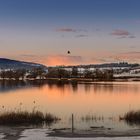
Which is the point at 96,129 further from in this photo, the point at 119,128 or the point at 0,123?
the point at 0,123

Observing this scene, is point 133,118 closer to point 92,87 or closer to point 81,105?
point 81,105

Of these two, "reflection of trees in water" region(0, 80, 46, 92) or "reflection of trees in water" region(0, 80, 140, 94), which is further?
"reflection of trees in water" region(0, 80, 46, 92)

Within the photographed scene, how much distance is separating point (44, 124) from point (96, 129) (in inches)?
174

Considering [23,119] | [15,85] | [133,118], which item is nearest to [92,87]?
[15,85]

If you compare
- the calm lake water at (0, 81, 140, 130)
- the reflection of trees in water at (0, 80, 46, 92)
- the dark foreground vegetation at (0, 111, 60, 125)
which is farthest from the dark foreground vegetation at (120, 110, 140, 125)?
the reflection of trees in water at (0, 80, 46, 92)

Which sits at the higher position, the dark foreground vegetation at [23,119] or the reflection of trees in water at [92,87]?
the reflection of trees in water at [92,87]

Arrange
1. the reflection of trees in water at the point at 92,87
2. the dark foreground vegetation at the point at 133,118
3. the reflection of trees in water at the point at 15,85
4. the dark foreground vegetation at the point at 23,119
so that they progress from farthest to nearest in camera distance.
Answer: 1. the reflection of trees in water at the point at 15,85
2. the reflection of trees in water at the point at 92,87
3. the dark foreground vegetation at the point at 133,118
4. the dark foreground vegetation at the point at 23,119

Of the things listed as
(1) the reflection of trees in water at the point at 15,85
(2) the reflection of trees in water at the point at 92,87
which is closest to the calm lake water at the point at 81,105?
(2) the reflection of trees in water at the point at 92,87

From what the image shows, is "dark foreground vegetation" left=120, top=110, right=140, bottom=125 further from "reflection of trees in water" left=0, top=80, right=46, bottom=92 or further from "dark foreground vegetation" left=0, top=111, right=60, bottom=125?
"reflection of trees in water" left=0, top=80, right=46, bottom=92

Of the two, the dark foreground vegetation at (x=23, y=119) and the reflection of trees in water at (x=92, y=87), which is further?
the reflection of trees in water at (x=92, y=87)

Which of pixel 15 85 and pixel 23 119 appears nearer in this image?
pixel 23 119

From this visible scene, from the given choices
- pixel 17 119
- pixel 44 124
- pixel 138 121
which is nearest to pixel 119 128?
pixel 138 121

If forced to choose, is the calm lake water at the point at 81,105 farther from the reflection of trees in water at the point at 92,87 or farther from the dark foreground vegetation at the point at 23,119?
the reflection of trees in water at the point at 92,87

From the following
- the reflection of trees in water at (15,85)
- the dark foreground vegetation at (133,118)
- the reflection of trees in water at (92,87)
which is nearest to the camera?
the dark foreground vegetation at (133,118)
